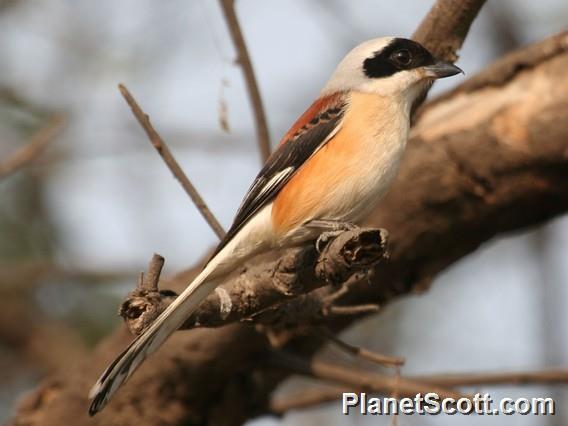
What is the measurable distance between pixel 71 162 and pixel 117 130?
506mm

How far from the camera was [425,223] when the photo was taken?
4.76 metres

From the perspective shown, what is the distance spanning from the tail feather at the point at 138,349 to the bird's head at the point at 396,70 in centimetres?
144

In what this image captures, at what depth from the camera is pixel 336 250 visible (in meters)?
3.07

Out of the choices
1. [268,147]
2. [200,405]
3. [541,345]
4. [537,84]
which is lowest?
[541,345]

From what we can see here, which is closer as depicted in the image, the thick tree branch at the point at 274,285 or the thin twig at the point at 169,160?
the thick tree branch at the point at 274,285

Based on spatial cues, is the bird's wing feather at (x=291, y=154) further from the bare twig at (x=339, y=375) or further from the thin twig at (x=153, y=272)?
the bare twig at (x=339, y=375)

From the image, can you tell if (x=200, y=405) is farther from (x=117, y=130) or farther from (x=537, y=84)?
(x=117, y=130)

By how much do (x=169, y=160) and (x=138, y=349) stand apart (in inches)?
39.5

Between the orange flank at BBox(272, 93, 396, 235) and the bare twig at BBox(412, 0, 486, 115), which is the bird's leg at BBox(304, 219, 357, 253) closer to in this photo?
the orange flank at BBox(272, 93, 396, 235)

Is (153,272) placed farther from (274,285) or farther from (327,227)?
(327,227)

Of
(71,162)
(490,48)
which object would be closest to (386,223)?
(490,48)

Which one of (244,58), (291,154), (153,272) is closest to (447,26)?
(244,58)

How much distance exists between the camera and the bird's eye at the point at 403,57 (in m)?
4.29

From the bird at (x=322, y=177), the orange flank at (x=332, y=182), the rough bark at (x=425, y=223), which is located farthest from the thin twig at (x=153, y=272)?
the rough bark at (x=425, y=223)
